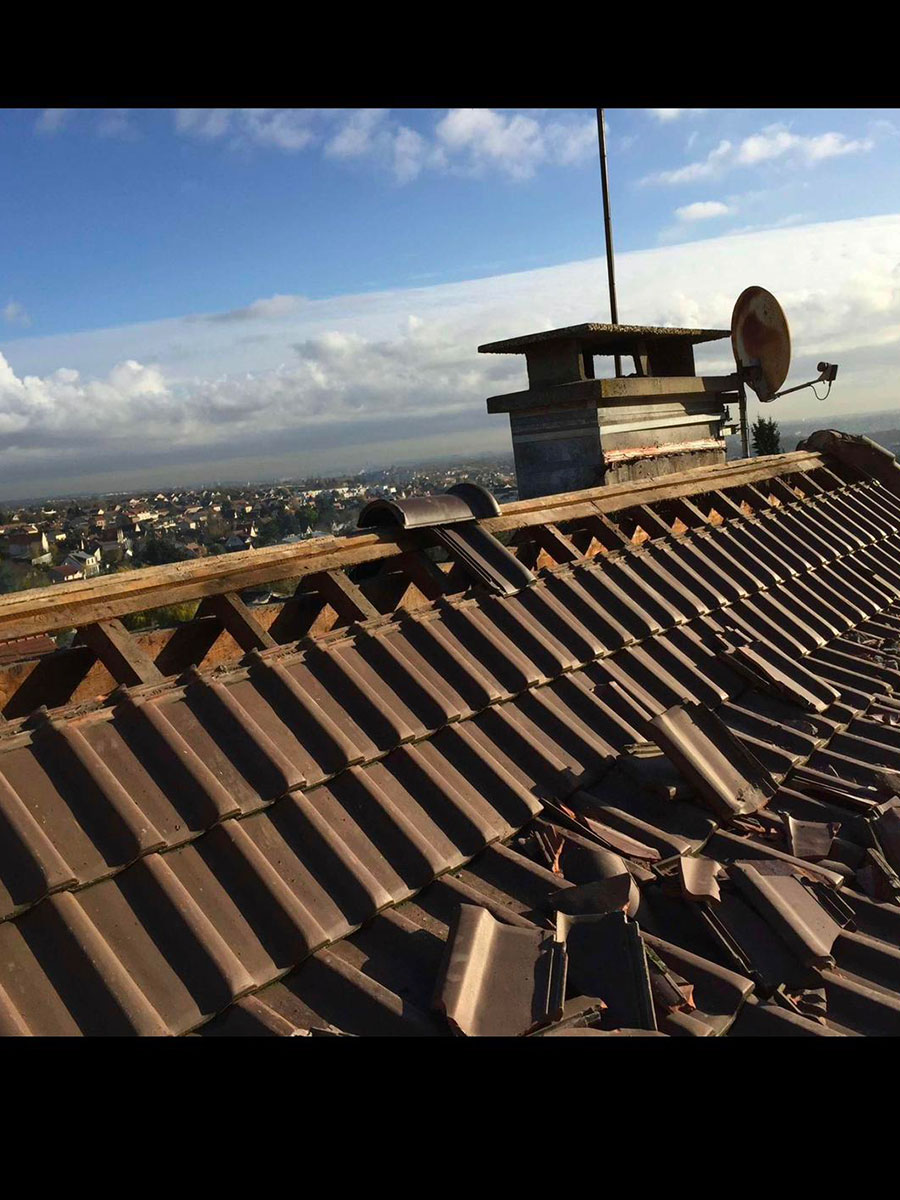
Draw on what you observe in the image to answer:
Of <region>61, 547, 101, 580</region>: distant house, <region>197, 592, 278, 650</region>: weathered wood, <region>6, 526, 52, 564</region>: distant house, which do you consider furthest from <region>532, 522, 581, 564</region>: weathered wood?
<region>6, 526, 52, 564</region>: distant house

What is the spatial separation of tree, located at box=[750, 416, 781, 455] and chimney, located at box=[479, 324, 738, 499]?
1746cm

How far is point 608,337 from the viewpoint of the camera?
1089cm

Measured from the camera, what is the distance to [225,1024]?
241cm

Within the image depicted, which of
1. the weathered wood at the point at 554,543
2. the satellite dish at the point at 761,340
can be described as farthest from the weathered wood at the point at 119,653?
the satellite dish at the point at 761,340

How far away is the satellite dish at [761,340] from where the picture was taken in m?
12.4

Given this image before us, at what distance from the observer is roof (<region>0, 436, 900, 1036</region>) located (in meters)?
2.51

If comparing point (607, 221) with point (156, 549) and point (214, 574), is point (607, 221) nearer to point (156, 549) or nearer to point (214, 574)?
point (214, 574)

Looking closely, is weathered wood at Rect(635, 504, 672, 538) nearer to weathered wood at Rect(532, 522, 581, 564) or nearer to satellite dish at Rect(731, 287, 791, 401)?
weathered wood at Rect(532, 522, 581, 564)

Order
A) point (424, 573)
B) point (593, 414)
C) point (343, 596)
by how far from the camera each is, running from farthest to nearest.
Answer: point (593, 414) < point (424, 573) < point (343, 596)

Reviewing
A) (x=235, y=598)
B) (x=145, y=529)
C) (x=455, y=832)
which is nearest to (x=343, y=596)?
(x=235, y=598)

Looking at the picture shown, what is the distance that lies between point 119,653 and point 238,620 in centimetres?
64
